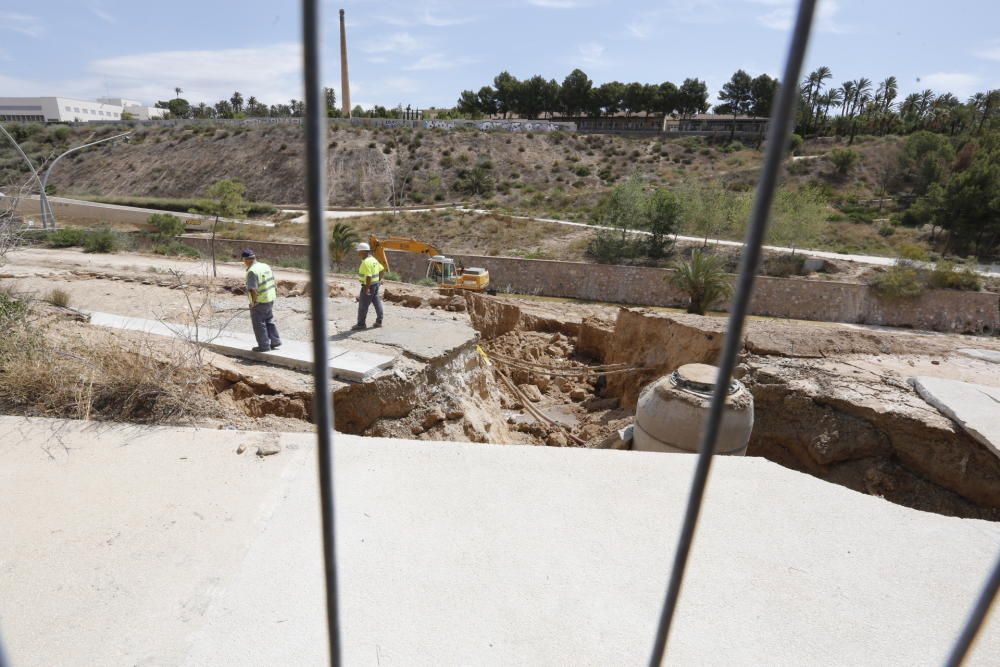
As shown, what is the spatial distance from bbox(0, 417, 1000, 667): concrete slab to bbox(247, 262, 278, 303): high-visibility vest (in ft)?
8.76

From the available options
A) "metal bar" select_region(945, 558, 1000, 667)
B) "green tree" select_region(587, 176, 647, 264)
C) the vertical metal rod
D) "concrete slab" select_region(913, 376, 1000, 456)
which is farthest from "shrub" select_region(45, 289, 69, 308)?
"green tree" select_region(587, 176, 647, 264)

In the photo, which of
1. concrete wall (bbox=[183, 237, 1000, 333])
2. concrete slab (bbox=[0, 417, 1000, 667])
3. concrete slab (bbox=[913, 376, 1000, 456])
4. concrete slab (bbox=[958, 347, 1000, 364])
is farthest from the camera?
concrete wall (bbox=[183, 237, 1000, 333])

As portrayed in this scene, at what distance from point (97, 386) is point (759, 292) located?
2283 cm

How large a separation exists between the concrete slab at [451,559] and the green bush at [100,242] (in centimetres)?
1836

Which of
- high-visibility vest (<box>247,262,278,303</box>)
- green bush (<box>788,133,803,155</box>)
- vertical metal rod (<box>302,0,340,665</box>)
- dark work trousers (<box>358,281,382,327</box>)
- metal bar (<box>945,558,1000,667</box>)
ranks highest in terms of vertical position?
green bush (<box>788,133,803,155</box>)

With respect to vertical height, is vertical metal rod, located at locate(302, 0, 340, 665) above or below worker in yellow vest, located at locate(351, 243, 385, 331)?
above

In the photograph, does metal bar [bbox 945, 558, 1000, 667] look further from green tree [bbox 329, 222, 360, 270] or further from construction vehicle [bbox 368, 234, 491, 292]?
green tree [bbox 329, 222, 360, 270]

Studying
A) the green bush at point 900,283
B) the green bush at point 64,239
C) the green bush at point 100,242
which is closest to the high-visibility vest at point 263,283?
the green bush at point 100,242

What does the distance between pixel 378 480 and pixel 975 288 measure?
25.7 metres

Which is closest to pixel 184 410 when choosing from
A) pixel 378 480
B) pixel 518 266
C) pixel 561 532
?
pixel 378 480

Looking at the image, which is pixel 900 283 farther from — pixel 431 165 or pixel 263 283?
pixel 431 165

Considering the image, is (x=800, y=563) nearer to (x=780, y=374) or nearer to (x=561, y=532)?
(x=561, y=532)

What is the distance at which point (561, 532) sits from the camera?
3.79m

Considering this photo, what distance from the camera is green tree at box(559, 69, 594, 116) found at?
223 ft
